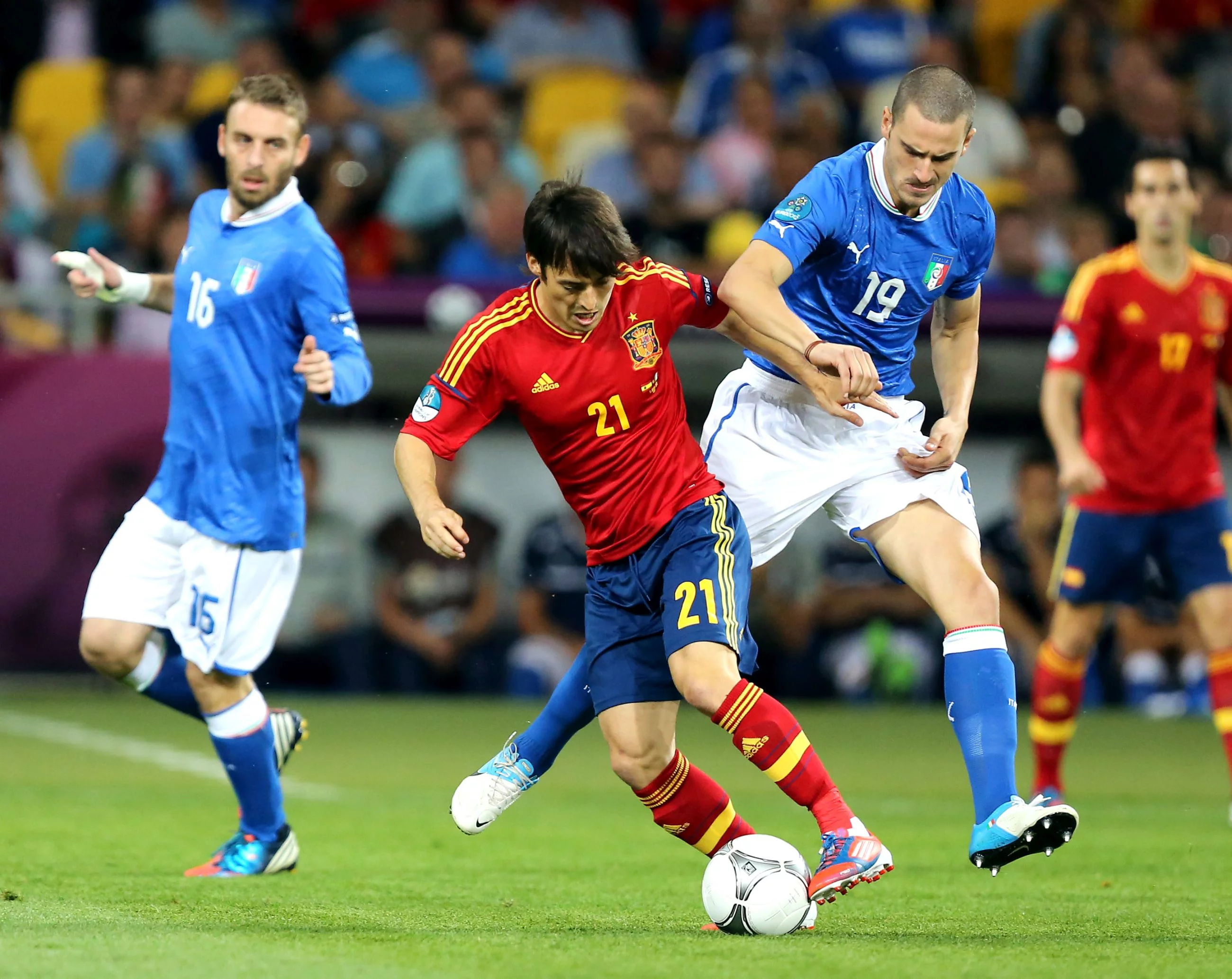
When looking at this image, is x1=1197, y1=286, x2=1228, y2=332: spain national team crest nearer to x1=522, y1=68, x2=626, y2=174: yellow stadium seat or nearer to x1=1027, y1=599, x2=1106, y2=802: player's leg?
x1=1027, y1=599, x2=1106, y2=802: player's leg

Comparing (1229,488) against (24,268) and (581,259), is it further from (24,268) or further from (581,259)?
(581,259)

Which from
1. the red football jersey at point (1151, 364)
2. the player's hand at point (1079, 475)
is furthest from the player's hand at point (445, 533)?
the red football jersey at point (1151, 364)

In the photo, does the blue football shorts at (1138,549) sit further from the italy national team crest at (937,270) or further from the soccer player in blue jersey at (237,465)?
the soccer player in blue jersey at (237,465)

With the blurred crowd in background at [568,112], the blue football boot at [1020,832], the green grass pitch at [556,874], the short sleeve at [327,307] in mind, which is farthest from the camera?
the blurred crowd in background at [568,112]

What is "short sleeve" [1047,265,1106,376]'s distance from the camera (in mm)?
8125

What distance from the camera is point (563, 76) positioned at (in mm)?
15477

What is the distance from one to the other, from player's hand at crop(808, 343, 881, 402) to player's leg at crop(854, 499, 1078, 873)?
547 millimetres

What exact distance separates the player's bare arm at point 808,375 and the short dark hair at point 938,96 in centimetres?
75

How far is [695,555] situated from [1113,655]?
822cm

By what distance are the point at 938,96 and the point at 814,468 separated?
1.17m

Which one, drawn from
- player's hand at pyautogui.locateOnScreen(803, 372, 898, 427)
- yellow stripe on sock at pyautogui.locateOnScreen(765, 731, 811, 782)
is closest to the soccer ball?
yellow stripe on sock at pyautogui.locateOnScreen(765, 731, 811, 782)

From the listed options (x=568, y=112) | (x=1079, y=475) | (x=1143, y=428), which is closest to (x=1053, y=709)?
(x=1079, y=475)

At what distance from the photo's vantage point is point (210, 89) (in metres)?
14.6

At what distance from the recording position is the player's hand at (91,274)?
20.9 ft
